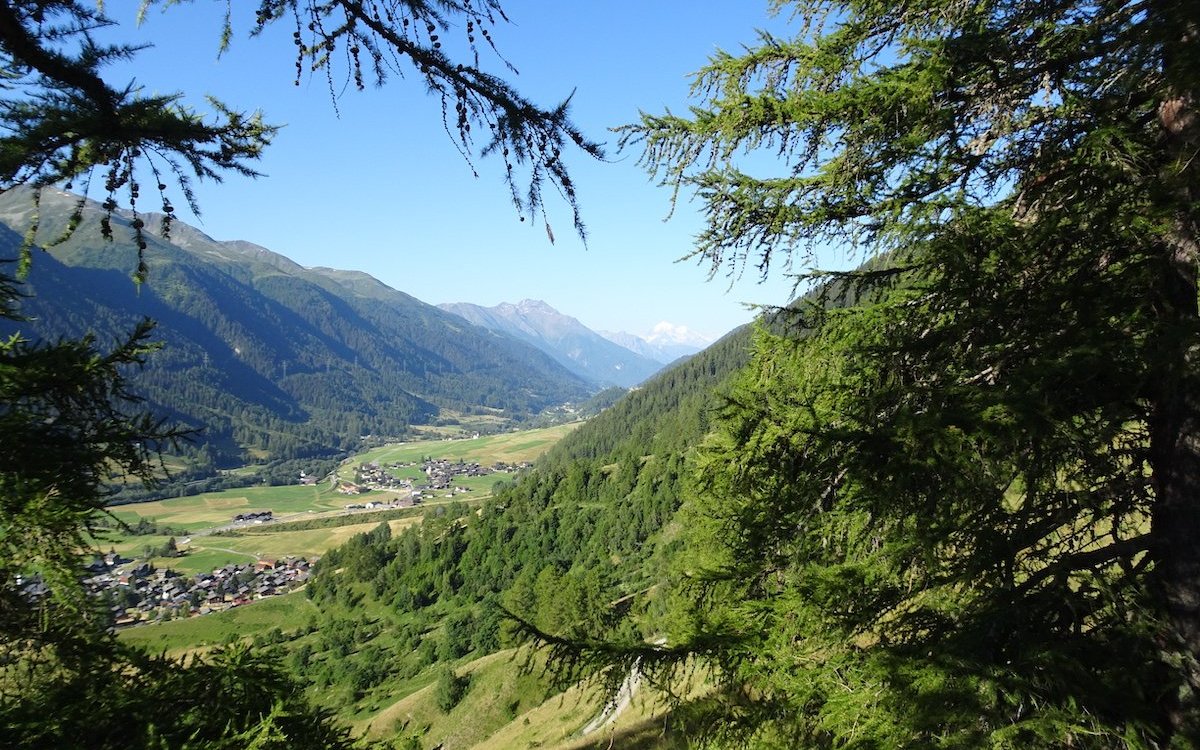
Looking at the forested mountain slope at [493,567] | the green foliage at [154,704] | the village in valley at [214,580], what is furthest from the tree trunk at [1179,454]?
the village in valley at [214,580]

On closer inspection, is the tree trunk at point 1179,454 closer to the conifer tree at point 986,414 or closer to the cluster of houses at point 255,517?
the conifer tree at point 986,414

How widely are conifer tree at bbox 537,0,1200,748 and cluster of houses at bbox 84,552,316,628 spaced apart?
9483 cm

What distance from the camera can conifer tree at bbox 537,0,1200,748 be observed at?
342cm

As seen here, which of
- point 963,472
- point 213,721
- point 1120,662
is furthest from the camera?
point 213,721

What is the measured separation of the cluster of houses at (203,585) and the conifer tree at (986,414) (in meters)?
94.8

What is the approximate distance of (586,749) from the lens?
57.1 ft

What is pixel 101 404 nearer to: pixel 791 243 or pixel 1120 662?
pixel 791 243

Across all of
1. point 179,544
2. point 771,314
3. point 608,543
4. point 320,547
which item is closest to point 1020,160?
point 771,314

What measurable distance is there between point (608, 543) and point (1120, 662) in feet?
251

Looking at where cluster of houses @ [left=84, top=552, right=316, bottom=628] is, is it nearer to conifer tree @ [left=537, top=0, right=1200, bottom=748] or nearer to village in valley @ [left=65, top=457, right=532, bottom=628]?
village in valley @ [left=65, top=457, right=532, bottom=628]

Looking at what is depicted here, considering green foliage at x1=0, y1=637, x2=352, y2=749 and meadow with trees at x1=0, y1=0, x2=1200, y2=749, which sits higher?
meadow with trees at x1=0, y1=0, x2=1200, y2=749

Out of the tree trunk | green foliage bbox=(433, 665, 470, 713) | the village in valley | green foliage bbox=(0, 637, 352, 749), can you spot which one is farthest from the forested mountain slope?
the tree trunk

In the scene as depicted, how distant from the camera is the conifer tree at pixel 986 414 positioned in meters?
3.42

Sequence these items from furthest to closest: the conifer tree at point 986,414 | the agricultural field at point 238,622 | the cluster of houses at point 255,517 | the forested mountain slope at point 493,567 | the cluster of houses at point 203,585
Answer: the cluster of houses at point 255,517
the cluster of houses at point 203,585
the agricultural field at point 238,622
the forested mountain slope at point 493,567
the conifer tree at point 986,414
